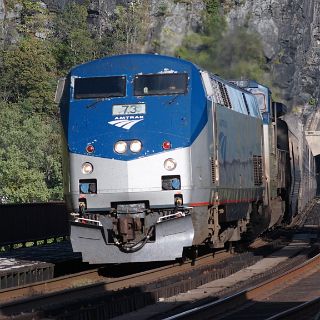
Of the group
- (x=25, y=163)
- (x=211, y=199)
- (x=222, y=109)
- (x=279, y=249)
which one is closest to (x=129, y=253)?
(x=211, y=199)

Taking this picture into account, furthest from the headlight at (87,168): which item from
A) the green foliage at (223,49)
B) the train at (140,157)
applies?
the green foliage at (223,49)

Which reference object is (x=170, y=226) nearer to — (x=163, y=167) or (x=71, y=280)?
(x=163, y=167)

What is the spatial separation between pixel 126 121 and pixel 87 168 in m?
1.09

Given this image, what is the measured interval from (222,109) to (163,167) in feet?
9.50

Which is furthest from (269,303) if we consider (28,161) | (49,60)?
(49,60)

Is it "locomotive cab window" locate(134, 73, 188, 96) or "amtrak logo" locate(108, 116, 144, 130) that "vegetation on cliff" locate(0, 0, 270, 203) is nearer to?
"locomotive cab window" locate(134, 73, 188, 96)

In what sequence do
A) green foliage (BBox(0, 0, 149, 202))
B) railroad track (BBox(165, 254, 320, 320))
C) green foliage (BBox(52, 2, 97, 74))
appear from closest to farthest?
railroad track (BBox(165, 254, 320, 320)) < green foliage (BBox(0, 0, 149, 202)) < green foliage (BBox(52, 2, 97, 74))

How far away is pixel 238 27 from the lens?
108ft

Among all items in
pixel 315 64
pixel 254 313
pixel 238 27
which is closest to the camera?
pixel 254 313

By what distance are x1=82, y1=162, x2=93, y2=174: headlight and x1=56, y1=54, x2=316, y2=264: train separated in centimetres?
2

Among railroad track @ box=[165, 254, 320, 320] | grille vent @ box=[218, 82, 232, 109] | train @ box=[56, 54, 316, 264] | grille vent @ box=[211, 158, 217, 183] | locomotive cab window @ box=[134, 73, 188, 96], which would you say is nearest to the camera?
railroad track @ box=[165, 254, 320, 320]

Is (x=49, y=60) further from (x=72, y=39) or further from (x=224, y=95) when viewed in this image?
(x=224, y=95)

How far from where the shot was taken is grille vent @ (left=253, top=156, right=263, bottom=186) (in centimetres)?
2312

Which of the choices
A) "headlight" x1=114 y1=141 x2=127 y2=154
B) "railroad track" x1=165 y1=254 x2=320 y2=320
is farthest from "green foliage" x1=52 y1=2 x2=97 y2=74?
"railroad track" x1=165 y1=254 x2=320 y2=320
